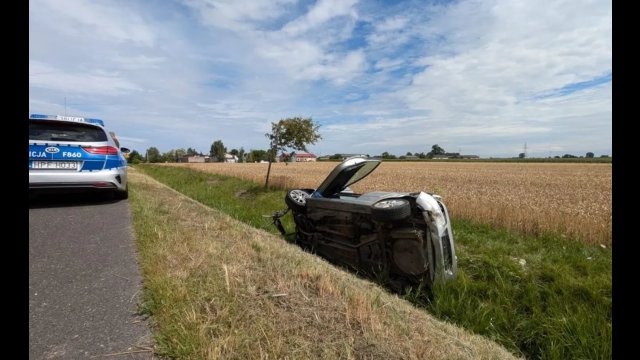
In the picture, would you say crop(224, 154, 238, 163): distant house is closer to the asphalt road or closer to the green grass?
the asphalt road

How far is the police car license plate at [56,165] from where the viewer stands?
18.9 feet

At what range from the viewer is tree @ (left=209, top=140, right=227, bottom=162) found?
12862 cm

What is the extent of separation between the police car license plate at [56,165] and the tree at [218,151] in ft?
414

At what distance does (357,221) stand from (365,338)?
2581mm

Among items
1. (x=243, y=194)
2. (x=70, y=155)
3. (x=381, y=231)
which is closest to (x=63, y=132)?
(x=70, y=155)

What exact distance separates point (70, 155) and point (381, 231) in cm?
572

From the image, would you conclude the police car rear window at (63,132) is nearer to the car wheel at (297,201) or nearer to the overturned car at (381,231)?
the car wheel at (297,201)

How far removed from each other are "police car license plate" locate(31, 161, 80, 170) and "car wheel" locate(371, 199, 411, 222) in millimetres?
5558

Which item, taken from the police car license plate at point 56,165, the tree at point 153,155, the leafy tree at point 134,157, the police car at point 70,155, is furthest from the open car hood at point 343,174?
the tree at point 153,155

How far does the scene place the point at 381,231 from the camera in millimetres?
4289

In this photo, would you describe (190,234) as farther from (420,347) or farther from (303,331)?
(420,347)

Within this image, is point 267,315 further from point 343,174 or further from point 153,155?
point 153,155
